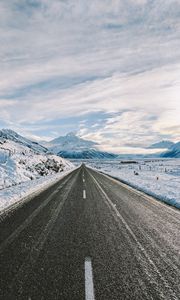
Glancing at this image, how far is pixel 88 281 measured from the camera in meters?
4.12

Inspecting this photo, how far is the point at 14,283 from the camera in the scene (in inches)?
159

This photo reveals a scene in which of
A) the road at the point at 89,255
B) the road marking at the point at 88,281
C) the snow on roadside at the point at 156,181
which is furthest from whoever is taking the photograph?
the snow on roadside at the point at 156,181

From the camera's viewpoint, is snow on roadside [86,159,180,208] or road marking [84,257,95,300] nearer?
road marking [84,257,95,300]

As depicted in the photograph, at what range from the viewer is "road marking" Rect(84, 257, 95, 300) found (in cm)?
369

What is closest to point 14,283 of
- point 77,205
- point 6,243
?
point 6,243

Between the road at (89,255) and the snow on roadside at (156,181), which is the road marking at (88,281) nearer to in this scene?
the road at (89,255)

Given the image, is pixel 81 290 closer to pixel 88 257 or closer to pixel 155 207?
pixel 88 257

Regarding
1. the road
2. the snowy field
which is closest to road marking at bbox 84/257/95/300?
the road

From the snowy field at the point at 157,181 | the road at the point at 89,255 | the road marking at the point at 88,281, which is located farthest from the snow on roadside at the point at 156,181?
the road marking at the point at 88,281

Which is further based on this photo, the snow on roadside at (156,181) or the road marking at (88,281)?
the snow on roadside at (156,181)

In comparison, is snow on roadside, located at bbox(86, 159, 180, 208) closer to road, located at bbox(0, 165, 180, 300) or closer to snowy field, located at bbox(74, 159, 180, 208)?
snowy field, located at bbox(74, 159, 180, 208)

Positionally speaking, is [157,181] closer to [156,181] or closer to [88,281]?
[156,181]

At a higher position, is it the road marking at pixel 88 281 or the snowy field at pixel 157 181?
the snowy field at pixel 157 181

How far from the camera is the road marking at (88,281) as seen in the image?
3686 millimetres
